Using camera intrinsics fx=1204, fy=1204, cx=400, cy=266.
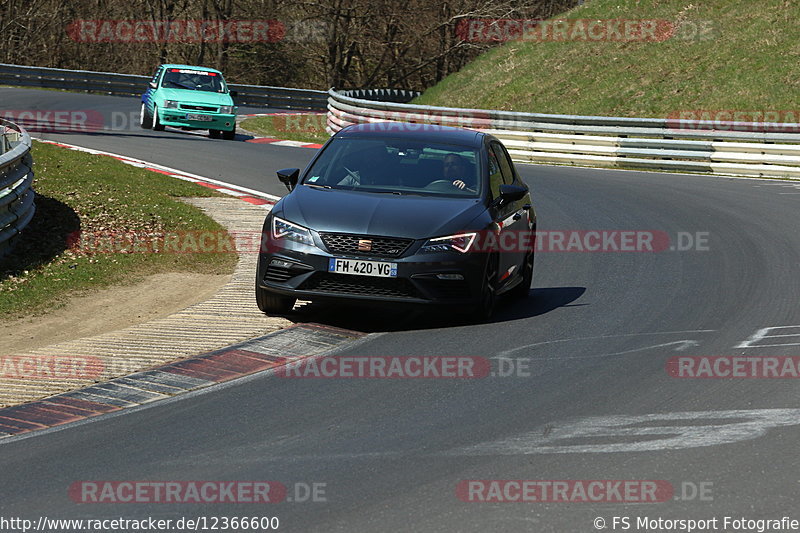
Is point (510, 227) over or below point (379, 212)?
below

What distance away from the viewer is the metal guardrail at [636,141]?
969 inches

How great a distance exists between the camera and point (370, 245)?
949 centimetres

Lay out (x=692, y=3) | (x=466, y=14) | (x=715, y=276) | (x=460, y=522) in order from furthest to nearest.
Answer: (x=466, y=14) < (x=692, y=3) < (x=715, y=276) < (x=460, y=522)

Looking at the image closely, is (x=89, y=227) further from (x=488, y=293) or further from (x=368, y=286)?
(x=488, y=293)

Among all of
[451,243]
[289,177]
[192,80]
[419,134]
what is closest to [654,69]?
[192,80]

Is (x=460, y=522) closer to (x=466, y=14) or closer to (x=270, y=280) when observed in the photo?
(x=270, y=280)

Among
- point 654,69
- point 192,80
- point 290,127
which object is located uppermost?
point 654,69

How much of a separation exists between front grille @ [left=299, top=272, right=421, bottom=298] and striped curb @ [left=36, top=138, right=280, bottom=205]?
7999 mm

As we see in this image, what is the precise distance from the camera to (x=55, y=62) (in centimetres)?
5700

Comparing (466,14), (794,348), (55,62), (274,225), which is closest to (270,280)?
(274,225)

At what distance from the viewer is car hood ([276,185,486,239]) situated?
959 cm

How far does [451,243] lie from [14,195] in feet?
18.9

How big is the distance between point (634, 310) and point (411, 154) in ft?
7.99
